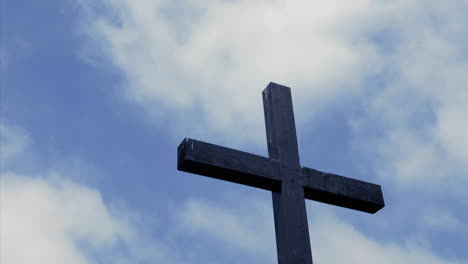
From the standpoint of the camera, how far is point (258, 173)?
14.4ft

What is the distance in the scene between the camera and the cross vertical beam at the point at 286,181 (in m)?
4.11

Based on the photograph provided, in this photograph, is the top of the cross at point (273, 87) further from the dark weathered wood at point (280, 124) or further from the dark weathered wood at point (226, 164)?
the dark weathered wood at point (226, 164)

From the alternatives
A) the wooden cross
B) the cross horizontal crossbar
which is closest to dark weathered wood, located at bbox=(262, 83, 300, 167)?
the wooden cross

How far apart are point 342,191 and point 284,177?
1.89 feet

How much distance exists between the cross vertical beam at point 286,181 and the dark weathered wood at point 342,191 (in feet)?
0.45

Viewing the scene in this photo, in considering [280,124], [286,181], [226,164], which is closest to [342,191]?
[286,181]

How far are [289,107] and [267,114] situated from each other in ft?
0.67

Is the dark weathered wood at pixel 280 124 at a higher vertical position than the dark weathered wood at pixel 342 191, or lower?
higher

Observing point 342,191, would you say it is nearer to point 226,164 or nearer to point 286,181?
point 286,181

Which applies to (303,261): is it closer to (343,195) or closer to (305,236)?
(305,236)

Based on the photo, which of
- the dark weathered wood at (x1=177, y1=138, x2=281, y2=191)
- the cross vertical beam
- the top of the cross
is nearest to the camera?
the cross vertical beam

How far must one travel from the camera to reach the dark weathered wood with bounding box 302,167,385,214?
4574 mm

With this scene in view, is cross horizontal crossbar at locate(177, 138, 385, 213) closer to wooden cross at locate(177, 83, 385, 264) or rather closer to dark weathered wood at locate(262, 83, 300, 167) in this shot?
wooden cross at locate(177, 83, 385, 264)

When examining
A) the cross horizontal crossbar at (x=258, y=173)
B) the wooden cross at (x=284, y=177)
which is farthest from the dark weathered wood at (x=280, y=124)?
the cross horizontal crossbar at (x=258, y=173)
